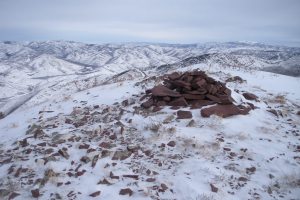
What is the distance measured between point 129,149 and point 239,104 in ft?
16.8

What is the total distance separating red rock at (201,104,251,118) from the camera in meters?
9.62

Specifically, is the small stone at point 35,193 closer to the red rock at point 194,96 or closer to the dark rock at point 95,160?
the dark rock at point 95,160

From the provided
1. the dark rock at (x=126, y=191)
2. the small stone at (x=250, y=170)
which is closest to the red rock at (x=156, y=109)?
the small stone at (x=250, y=170)

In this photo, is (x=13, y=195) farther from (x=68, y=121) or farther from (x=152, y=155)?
(x=68, y=121)

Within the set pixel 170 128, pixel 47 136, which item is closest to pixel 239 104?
pixel 170 128

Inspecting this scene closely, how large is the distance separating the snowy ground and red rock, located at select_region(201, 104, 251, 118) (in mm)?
222

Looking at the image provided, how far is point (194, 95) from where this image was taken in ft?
35.7

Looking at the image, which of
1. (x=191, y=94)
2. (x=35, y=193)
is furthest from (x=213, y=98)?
(x=35, y=193)

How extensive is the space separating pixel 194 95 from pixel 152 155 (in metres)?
4.07

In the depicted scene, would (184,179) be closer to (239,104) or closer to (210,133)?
(210,133)

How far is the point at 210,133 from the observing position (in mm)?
8609

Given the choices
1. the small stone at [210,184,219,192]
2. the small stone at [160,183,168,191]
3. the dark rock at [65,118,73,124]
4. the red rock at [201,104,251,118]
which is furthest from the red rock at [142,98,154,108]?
the small stone at [210,184,219,192]

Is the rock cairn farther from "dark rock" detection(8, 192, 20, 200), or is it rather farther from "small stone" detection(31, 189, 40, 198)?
"dark rock" detection(8, 192, 20, 200)

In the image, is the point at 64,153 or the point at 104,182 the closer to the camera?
the point at 104,182
